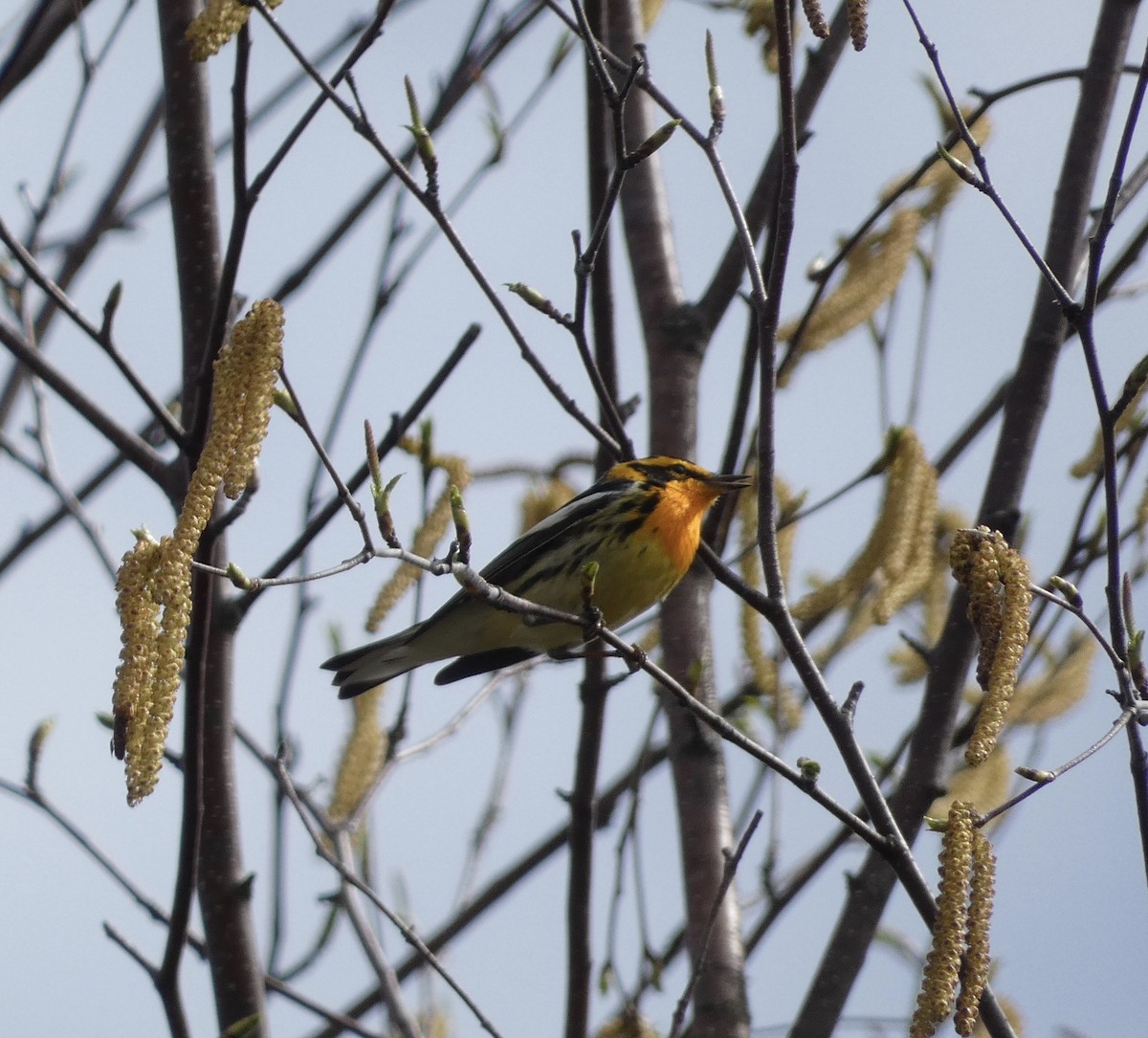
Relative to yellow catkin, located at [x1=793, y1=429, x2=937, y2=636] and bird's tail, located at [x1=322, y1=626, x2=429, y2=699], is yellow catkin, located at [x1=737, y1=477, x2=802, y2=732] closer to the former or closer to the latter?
yellow catkin, located at [x1=793, y1=429, x2=937, y2=636]

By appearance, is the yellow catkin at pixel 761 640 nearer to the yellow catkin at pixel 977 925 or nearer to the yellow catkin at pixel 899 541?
the yellow catkin at pixel 899 541

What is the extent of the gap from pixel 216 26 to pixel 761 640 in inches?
83.6

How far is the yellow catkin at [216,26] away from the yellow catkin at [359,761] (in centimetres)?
205

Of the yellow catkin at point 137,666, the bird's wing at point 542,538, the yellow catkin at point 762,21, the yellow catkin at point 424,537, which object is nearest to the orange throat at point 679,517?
the bird's wing at point 542,538

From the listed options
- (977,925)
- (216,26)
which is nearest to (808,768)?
(977,925)

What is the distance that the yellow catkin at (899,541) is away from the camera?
3.61m

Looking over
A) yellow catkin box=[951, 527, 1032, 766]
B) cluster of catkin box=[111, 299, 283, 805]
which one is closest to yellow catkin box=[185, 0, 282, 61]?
cluster of catkin box=[111, 299, 283, 805]

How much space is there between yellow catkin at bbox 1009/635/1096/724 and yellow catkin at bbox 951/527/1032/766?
2183mm

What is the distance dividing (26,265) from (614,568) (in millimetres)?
2244

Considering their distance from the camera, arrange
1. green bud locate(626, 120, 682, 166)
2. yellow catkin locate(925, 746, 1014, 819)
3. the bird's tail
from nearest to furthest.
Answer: green bud locate(626, 120, 682, 166) → yellow catkin locate(925, 746, 1014, 819) → the bird's tail

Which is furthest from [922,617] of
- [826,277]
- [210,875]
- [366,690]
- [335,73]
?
[335,73]

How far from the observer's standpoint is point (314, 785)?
4.25 meters

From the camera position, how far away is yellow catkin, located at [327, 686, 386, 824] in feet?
13.0

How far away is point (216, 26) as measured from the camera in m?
2.40
